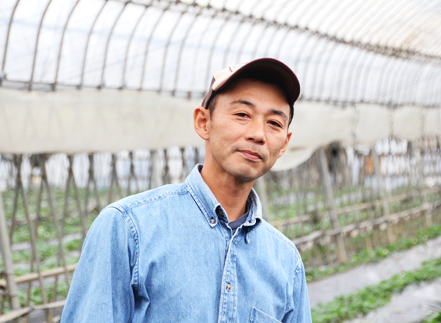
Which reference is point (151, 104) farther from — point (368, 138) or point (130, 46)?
point (368, 138)

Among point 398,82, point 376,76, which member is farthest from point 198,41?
point 398,82

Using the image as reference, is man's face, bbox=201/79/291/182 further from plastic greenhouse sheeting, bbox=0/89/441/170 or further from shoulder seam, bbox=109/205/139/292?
plastic greenhouse sheeting, bbox=0/89/441/170

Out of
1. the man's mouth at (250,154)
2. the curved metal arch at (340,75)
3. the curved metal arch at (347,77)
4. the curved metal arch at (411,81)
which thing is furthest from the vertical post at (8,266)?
the curved metal arch at (411,81)

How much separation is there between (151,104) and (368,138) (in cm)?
594

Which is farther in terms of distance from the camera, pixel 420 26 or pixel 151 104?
pixel 420 26

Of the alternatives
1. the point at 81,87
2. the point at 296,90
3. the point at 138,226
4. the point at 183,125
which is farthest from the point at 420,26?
the point at 138,226

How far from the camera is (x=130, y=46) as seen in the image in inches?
230

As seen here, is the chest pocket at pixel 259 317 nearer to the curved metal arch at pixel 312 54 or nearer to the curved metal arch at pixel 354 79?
the curved metal arch at pixel 312 54

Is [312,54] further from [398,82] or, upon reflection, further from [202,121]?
[202,121]

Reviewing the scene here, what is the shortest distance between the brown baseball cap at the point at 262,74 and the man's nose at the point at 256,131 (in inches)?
6.7

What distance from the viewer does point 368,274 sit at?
26.5ft

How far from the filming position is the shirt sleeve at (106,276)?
46.3 inches

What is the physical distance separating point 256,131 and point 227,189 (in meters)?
0.25

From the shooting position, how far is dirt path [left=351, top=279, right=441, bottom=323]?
5777 millimetres
